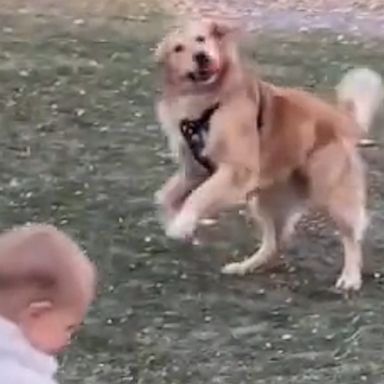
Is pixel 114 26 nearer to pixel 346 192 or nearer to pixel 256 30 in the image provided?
pixel 256 30

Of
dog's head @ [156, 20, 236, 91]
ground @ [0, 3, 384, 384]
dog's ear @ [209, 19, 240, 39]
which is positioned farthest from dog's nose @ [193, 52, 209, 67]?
→ ground @ [0, 3, 384, 384]

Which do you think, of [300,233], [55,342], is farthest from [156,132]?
[55,342]

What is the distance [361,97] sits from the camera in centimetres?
399

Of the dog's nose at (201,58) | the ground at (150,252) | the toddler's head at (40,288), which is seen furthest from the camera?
the dog's nose at (201,58)

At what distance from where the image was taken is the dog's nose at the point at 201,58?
3.72m

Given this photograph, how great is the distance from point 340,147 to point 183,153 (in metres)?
0.44

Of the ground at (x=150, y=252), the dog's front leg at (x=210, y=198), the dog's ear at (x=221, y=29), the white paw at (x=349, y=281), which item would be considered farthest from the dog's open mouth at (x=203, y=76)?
the white paw at (x=349, y=281)

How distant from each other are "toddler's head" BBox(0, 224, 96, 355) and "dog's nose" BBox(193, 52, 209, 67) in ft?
7.92

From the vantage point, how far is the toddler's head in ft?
4.31

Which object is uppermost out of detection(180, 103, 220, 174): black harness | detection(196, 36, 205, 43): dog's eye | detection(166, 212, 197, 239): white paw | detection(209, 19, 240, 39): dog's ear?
detection(209, 19, 240, 39): dog's ear

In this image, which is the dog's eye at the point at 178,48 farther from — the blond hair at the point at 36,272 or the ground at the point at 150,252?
the blond hair at the point at 36,272

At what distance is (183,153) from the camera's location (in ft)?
12.9

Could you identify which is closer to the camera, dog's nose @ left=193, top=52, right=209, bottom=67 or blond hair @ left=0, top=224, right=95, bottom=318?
blond hair @ left=0, top=224, right=95, bottom=318

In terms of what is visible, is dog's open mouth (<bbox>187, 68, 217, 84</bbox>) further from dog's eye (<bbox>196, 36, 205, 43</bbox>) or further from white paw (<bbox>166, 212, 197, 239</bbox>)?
white paw (<bbox>166, 212, 197, 239</bbox>)
